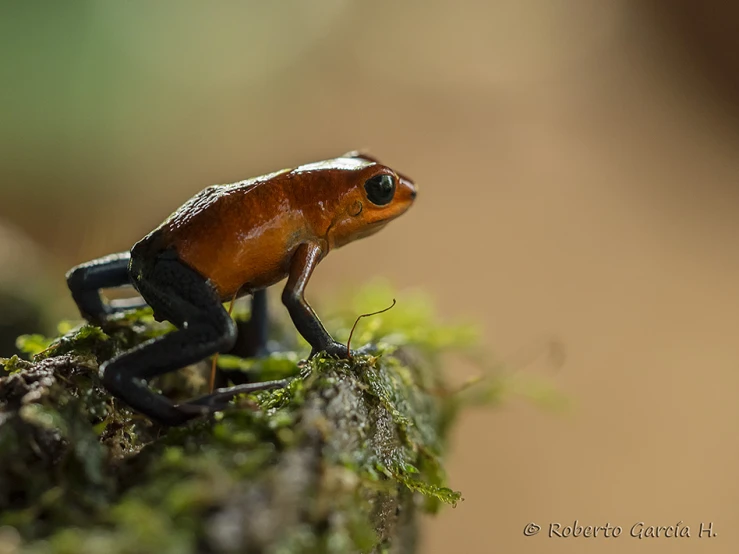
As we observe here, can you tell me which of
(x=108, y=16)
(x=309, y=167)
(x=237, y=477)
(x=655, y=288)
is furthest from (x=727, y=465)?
(x=108, y=16)

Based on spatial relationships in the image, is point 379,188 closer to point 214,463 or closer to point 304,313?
point 304,313

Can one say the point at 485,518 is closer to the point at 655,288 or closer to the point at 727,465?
the point at 727,465

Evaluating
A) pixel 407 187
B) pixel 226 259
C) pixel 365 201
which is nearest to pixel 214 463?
pixel 226 259

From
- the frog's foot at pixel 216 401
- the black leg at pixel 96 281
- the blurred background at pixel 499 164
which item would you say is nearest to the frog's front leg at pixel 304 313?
the frog's foot at pixel 216 401

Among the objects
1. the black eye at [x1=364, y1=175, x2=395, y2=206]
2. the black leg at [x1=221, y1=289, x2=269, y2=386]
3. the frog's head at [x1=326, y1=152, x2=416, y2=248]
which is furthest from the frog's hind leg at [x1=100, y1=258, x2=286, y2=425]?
the black leg at [x1=221, y1=289, x2=269, y2=386]

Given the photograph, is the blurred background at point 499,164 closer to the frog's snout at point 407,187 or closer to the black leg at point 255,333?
the black leg at point 255,333

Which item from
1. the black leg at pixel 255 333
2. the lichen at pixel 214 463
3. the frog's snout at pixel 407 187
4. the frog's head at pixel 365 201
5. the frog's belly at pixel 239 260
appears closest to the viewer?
the lichen at pixel 214 463

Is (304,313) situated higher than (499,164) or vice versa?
(304,313)
